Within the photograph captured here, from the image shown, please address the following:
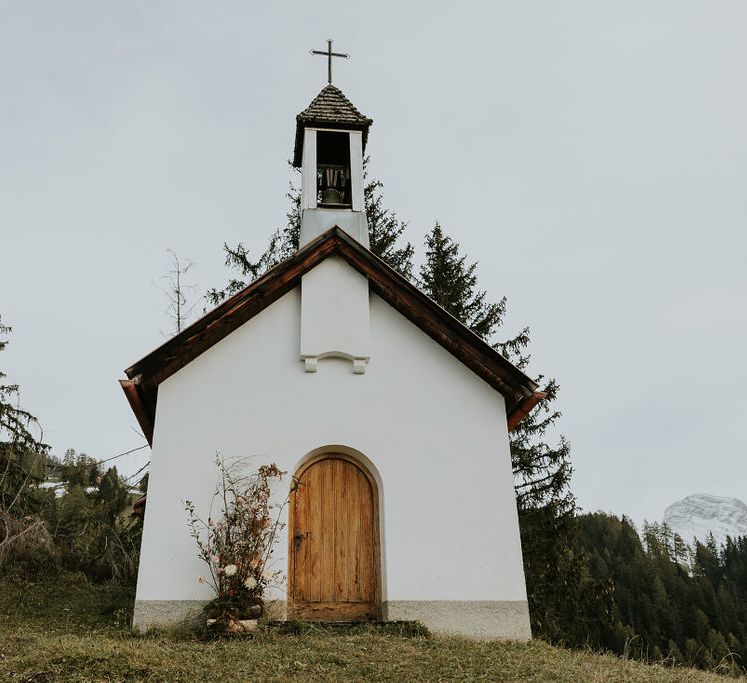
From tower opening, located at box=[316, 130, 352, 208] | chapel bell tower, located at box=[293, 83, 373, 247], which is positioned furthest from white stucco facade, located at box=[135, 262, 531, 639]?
tower opening, located at box=[316, 130, 352, 208]

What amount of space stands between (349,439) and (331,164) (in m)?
6.64

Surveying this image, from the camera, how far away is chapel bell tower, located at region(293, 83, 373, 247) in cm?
1213

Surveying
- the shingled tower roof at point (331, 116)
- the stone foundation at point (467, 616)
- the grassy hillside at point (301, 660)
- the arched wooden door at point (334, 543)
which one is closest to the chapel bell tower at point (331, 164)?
the shingled tower roof at point (331, 116)

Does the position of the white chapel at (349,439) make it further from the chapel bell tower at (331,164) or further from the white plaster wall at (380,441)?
the chapel bell tower at (331,164)

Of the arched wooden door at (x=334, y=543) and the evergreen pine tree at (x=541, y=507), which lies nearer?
the arched wooden door at (x=334, y=543)

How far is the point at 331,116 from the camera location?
13.0m

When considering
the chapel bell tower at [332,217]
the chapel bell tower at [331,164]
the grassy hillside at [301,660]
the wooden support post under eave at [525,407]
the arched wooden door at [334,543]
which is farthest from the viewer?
the chapel bell tower at [331,164]

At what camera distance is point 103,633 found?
7.77 m

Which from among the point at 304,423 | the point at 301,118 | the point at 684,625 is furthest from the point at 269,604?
the point at 684,625

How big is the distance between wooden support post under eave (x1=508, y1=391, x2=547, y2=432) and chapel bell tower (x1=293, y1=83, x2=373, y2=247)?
158 inches

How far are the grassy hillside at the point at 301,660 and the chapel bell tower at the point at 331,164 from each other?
6.84 m

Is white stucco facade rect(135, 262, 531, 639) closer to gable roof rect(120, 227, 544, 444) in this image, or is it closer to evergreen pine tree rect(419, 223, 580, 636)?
gable roof rect(120, 227, 544, 444)

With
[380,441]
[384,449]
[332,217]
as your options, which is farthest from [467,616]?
[332,217]

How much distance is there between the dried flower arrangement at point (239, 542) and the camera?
25.0 feet
